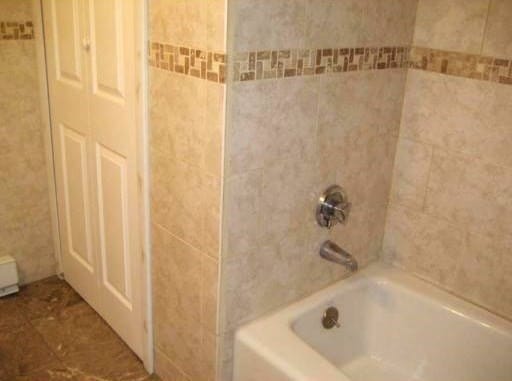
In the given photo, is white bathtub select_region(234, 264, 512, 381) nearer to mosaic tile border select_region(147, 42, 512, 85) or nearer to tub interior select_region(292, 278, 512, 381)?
tub interior select_region(292, 278, 512, 381)

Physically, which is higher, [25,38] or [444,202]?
[25,38]

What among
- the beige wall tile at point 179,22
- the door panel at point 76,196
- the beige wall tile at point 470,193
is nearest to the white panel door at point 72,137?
the door panel at point 76,196

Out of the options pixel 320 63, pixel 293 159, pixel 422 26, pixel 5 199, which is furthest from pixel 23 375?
pixel 422 26

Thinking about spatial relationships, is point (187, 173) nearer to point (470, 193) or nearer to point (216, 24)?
point (216, 24)

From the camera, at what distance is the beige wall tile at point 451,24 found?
1626 millimetres

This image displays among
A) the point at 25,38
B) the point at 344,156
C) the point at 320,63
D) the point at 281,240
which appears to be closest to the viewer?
the point at 320,63

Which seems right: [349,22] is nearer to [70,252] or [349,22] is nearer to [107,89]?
[107,89]

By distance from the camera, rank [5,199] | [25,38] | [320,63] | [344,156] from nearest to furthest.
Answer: [320,63], [344,156], [25,38], [5,199]

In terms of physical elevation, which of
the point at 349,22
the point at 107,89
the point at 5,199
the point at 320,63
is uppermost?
the point at 349,22

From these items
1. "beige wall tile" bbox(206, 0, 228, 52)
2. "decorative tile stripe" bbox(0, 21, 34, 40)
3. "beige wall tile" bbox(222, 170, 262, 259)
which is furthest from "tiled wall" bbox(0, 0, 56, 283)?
"beige wall tile" bbox(222, 170, 262, 259)

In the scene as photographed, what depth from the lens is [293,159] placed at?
1.56 metres

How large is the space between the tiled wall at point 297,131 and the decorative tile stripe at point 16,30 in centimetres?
127

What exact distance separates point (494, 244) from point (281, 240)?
0.73 metres

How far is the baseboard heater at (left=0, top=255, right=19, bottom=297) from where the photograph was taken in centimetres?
232
